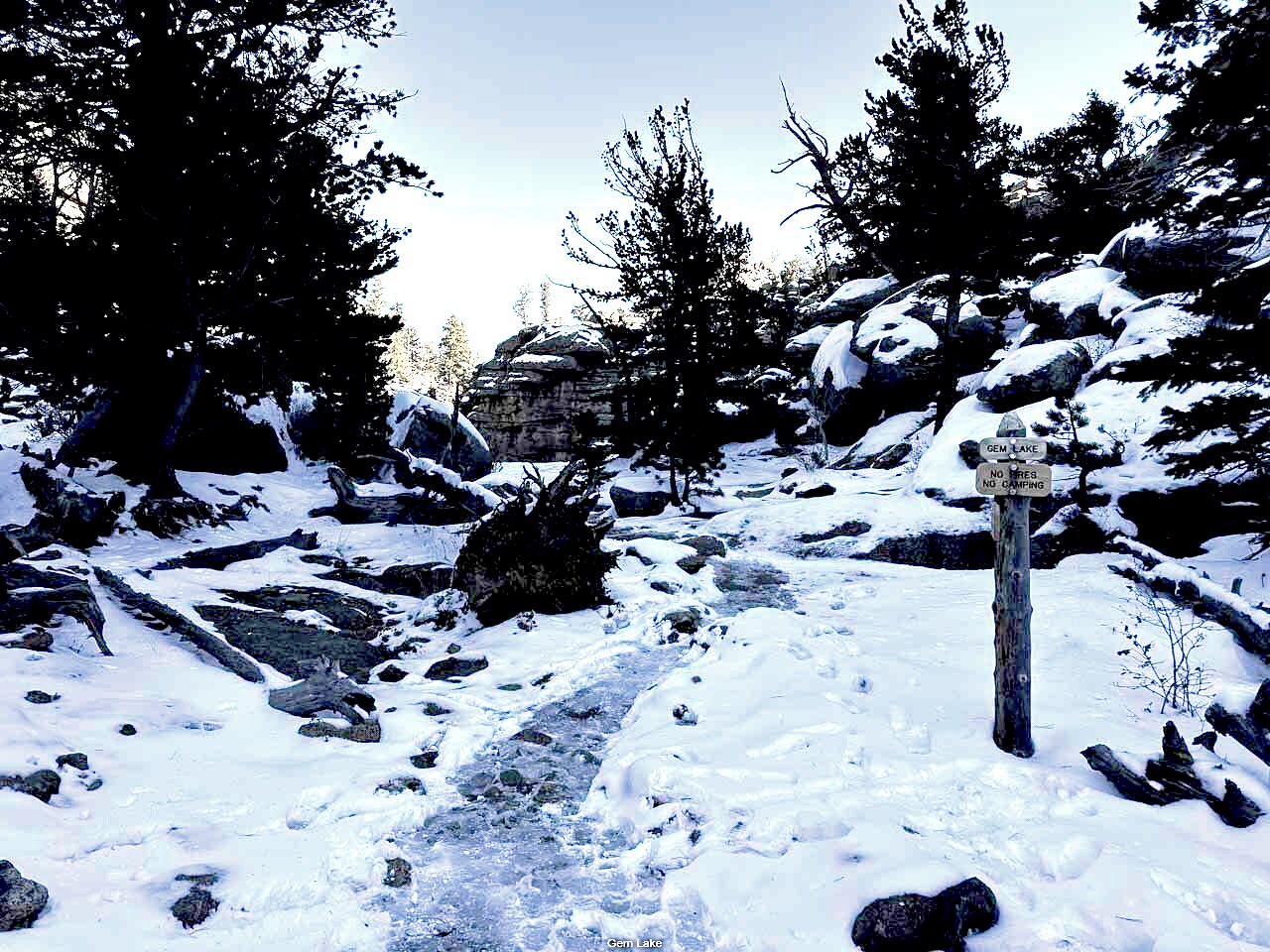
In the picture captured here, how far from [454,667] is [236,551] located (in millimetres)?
6314

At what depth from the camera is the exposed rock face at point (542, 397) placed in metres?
39.4

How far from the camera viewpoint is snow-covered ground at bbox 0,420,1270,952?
111 inches

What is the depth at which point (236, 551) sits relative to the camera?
10648mm

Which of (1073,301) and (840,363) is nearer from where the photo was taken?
(1073,301)

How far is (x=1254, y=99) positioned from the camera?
Answer: 7.61 meters

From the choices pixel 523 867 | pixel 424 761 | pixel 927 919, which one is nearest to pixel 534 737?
pixel 424 761

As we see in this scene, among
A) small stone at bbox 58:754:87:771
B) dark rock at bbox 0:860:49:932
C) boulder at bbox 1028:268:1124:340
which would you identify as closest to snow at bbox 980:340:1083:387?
boulder at bbox 1028:268:1124:340

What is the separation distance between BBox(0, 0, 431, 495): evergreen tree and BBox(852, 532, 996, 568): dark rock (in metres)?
12.3

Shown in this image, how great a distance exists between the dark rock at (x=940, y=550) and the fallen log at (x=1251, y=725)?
6586 mm

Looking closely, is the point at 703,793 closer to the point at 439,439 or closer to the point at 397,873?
the point at 397,873

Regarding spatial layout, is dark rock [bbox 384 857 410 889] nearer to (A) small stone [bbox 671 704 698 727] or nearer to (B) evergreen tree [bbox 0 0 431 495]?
(A) small stone [bbox 671 704 698 727]

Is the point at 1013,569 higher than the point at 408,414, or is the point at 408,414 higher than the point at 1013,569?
the point at 408,414

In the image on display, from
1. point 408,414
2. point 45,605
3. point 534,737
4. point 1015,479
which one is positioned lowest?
point 534,737

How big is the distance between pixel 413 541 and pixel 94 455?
7.63 m
